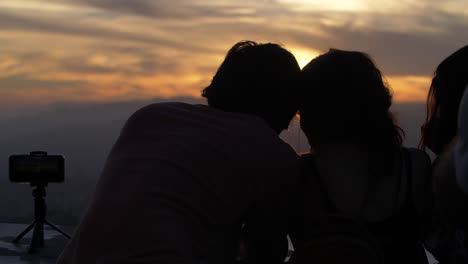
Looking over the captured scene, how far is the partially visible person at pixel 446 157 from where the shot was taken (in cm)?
161

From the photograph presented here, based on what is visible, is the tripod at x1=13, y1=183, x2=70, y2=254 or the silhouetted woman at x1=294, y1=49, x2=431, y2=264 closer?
the silhouetted woman at x1=294, y1=49, x2=431, y2=264

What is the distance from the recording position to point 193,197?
1761 millimetres

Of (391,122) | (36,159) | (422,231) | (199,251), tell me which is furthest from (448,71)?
(36,159)

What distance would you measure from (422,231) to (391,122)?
12.3 inches

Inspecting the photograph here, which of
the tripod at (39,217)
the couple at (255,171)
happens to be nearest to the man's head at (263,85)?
the couple at (255,171)

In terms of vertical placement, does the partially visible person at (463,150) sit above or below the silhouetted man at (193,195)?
above

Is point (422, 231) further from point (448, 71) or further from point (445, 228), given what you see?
point (448, 71)

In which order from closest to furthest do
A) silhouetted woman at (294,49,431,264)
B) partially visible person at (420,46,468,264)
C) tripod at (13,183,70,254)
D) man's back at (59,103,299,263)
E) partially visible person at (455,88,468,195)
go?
partially visible person at (455,88,468,195), partially visible person at (420,46,468,264), man's back at (59,103,299,263), silhouetted woman at (294,49,431,264), tripod at (13,183,70,254)

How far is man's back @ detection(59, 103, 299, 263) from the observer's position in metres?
1.72

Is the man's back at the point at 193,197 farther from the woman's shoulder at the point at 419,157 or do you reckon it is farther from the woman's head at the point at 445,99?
the woman's head at the point at 445,99

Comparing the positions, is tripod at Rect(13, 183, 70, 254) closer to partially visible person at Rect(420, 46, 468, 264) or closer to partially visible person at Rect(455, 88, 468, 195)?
partially visible person at Rect(420, 46, 468, 264)

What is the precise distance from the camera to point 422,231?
189 cm

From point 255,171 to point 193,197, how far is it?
0.17 metres

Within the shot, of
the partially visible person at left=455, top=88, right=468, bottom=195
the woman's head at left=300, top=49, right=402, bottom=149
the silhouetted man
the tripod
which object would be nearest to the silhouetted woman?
the woman's head at left=300, top=49, right=402, bottom=149
